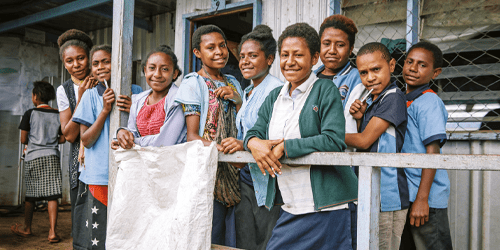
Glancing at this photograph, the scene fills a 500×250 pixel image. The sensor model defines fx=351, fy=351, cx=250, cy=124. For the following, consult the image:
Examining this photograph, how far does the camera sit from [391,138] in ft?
6.21

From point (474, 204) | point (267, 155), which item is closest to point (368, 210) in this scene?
point (267, 155)

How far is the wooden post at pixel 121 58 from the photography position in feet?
8.67

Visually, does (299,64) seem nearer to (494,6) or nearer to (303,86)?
(303,86)

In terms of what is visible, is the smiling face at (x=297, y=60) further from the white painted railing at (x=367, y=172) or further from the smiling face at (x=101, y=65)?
the smiling face at (x=101, y=65)

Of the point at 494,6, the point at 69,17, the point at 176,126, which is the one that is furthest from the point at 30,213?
the point at 494,6

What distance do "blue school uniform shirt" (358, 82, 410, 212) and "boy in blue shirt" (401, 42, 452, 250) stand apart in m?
0.16

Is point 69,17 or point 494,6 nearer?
point 494,6

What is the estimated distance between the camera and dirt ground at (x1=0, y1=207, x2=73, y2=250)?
166 inches

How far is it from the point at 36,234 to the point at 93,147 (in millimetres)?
2874

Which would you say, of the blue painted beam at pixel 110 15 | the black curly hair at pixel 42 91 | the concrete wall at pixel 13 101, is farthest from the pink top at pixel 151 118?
the concrete wall at pixel 13 101

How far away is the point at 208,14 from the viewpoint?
4242mm

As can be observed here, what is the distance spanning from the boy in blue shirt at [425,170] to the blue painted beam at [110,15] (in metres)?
4.46

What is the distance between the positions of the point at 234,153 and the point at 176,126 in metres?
0.55

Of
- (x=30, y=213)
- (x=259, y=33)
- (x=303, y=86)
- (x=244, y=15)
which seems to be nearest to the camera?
(x=303, y=86)
